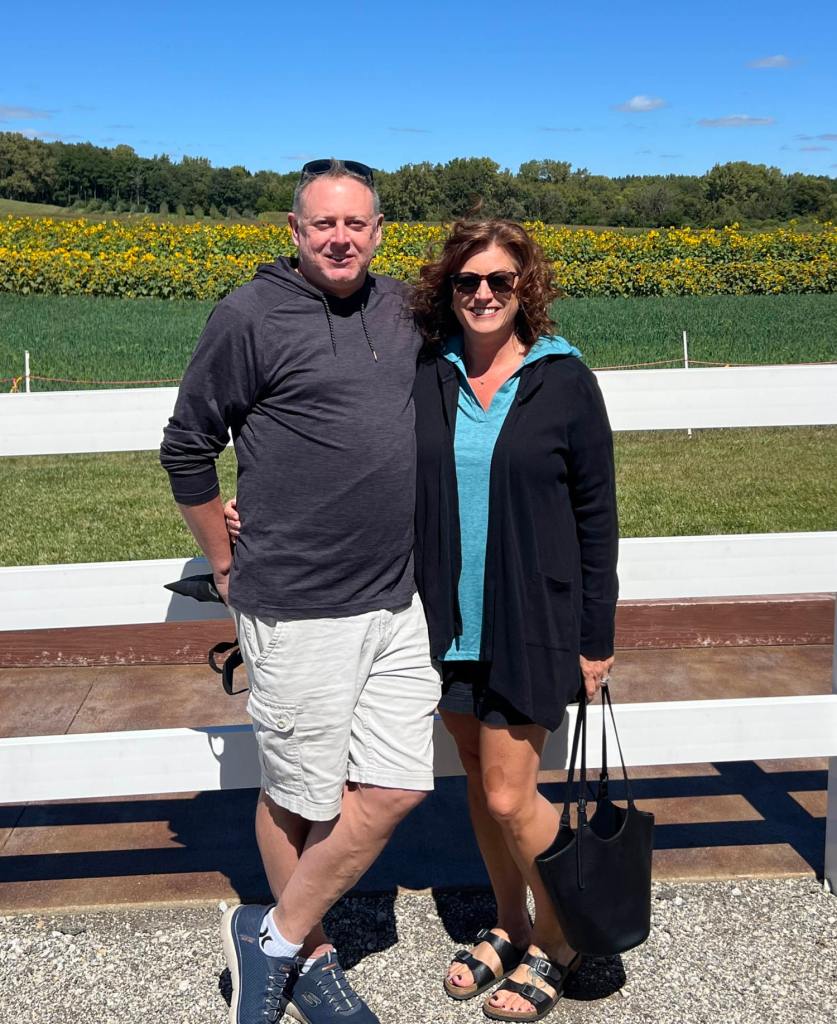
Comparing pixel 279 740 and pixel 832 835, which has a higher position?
pixel 279 740

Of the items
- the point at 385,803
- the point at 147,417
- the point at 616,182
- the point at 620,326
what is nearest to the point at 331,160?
the point at 147,417

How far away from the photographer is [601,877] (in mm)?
2498

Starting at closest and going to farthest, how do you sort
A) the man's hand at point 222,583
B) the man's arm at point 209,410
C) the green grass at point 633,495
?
1. the man's arm at point 209,410
2. the man's hand at point 222,583
3. the green grass at point 633,495

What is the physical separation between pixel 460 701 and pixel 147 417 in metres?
1.14

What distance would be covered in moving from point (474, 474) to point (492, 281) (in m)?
0.42

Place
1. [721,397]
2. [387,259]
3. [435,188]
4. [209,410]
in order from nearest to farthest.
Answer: [209,410] < [721,397] < [387,259] < [435,188]

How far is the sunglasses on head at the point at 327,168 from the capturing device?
7.82ft

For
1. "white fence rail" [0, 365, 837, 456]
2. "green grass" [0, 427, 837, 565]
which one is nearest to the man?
"white fence rail" [0, 365, 837, 456]

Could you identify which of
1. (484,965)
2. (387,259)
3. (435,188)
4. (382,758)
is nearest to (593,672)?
(382,758)

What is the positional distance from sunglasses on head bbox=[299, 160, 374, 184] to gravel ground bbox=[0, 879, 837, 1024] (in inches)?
78.1

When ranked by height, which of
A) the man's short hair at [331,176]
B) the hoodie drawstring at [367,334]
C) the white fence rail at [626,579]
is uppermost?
the man's short hair at [331,176]

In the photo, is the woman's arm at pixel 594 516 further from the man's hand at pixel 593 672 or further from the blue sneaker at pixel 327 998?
the blue sneaker at pixel 327 998

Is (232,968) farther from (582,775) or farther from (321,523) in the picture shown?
(321,523)

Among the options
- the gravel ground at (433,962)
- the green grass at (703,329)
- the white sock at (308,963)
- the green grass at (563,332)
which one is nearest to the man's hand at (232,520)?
the white sock at (308,963)
